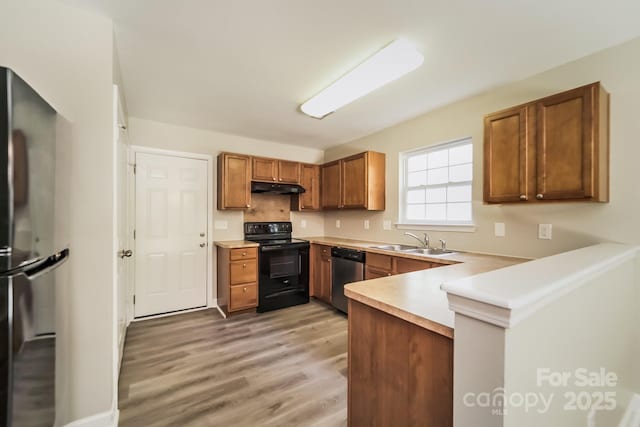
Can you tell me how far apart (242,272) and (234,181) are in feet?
4.07

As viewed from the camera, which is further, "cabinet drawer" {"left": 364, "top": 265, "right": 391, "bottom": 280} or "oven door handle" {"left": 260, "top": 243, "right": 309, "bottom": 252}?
"oven door handle" {"left": 260, "top": 243, "right": 309, "bottom": 252}

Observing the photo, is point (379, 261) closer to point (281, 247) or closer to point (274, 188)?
point (281, 247)

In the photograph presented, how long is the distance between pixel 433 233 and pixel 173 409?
9.32 ft

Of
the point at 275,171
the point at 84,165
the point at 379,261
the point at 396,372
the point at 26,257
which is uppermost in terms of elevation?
the point at 275,171

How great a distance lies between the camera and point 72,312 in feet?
4.94

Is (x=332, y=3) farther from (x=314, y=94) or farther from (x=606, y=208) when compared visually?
(x=606, y=208)

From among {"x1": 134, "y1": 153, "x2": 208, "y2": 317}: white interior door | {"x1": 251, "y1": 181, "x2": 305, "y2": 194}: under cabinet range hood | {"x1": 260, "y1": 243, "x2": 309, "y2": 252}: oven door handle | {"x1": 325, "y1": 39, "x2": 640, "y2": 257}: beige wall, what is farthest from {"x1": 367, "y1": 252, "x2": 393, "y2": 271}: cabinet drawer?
{"x1": 134, "y1": 153, "x2": 208, "y2": 317}: white interior door

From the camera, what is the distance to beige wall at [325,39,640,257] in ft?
5.76

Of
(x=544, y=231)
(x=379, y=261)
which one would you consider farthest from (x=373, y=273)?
(x=544, y=231)

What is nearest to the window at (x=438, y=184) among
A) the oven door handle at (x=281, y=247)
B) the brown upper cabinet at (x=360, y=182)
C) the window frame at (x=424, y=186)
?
the window frame at (x=424, y=186)

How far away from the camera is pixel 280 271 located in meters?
3.55

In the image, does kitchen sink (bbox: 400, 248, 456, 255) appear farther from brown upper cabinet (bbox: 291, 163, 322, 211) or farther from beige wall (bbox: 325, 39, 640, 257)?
brown upper cabinet (bbox: 291, 163, 322, 211)

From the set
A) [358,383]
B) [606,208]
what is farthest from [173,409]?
[606,208]

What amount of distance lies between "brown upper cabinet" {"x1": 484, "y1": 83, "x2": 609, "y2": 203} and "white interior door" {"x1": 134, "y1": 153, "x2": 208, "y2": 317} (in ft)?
11.3
